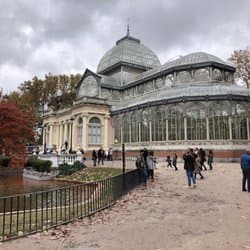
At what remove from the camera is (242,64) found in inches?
1517

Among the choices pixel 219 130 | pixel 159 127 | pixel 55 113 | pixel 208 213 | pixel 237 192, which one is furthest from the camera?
pixel 55 113

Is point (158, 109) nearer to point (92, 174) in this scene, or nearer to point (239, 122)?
point (239, 122)

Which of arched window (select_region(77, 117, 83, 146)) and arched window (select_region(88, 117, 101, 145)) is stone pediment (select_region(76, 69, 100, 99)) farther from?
arched window (select_region(77, 117, 83, 146))

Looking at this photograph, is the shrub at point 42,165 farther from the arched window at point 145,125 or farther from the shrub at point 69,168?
the arched window at point 145,125

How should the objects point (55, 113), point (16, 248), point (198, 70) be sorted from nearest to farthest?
point (16, 248), point (198, 70), point (55, 113)

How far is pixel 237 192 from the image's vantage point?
11445 millimetres

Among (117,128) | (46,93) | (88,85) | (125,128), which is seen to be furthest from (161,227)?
(46,93)

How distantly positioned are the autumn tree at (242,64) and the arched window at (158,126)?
1376cm

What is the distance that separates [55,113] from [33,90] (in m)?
5.95

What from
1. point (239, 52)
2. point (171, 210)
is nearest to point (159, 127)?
point (239, 52)

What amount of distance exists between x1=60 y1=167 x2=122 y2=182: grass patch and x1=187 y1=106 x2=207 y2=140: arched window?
1140 cm

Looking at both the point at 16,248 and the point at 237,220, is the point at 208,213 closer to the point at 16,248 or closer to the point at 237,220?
the point at 237,220

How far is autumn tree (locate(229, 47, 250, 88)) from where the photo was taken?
1500 inches

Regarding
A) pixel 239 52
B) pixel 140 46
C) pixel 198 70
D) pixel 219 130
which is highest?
pixel 140 46
